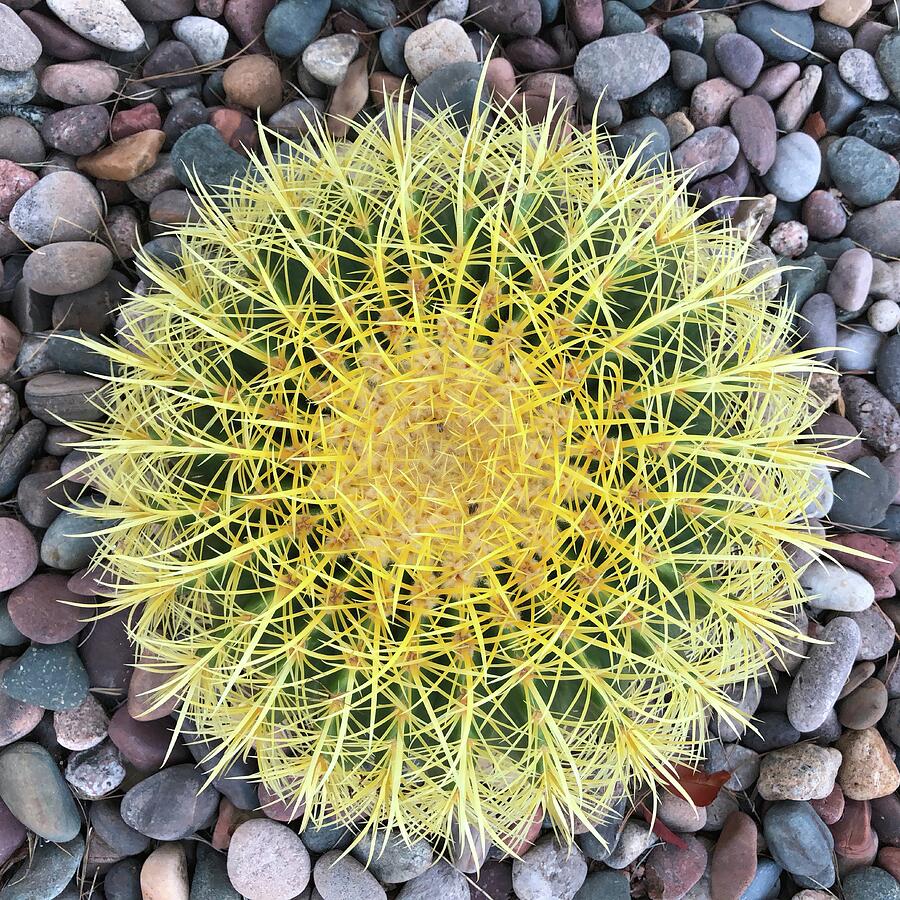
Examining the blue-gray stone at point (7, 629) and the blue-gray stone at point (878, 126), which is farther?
the blue-gray stone at point (878, 126)

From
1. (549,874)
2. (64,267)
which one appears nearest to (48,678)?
(64,267)

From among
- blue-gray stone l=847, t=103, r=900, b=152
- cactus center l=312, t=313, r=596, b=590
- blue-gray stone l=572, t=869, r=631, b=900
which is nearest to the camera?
cactus center l=312, t=313, r=596, b=590

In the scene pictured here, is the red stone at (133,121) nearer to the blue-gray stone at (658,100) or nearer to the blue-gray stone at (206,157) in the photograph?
the blue-gray stone at (206,157)

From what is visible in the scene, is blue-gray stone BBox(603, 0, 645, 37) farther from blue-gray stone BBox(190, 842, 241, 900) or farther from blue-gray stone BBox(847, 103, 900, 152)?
blue-gray stone BBox(190, 842, 241, 900)

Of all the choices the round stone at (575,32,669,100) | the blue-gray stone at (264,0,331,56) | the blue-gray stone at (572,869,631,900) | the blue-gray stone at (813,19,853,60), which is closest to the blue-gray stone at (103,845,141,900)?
the blue-gray stone at (572,869,631,900)

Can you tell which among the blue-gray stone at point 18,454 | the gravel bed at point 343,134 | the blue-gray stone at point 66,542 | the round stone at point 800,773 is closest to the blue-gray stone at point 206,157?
the gravel bed at point 343,134

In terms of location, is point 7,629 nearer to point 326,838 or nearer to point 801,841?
point 326,838

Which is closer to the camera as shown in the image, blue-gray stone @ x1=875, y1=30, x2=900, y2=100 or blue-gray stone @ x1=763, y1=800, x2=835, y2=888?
blue-gray stone @ x1=763, y1=800, x2=835, y2=888

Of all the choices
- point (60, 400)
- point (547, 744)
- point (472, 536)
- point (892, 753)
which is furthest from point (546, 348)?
point (892, 753)
